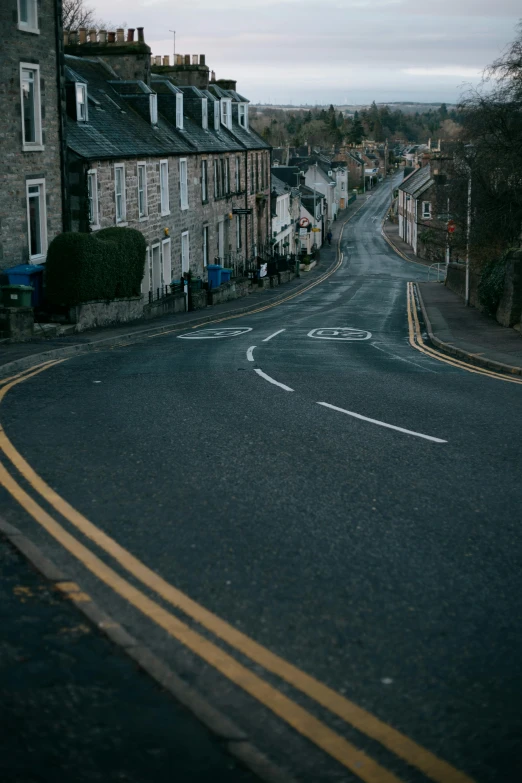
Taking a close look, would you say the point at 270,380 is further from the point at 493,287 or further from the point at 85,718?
the point at 493,287

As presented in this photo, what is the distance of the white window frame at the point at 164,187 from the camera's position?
37.0 meters

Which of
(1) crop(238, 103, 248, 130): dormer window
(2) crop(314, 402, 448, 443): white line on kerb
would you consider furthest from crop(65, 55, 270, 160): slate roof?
(2) crop(314, 402, 448, 443): white line on kerb

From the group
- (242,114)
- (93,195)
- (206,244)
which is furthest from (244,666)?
(242,114)

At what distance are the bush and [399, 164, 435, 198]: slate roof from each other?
60945 mm

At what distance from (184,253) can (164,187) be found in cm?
476

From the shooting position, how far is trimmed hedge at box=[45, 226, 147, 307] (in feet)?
81.8

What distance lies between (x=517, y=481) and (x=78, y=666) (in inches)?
199

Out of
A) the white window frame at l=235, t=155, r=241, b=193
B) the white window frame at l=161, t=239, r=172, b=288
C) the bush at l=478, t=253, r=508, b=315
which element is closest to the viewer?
the bush at l=478, t=253, r=508, b=315

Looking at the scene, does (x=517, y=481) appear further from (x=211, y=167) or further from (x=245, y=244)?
(x=245, y=244)

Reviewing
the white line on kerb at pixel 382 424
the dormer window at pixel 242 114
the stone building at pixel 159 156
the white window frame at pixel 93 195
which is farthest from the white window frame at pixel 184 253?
the white line on kerb at pixel 382 424

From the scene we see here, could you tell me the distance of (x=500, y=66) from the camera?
32.8 meters

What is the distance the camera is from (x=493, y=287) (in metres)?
29.8

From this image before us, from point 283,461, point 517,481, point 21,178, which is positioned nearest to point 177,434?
point 283,461

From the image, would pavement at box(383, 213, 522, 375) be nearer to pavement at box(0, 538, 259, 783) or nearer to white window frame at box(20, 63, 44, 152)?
white window frame at box(20, 63, 44, 152)
